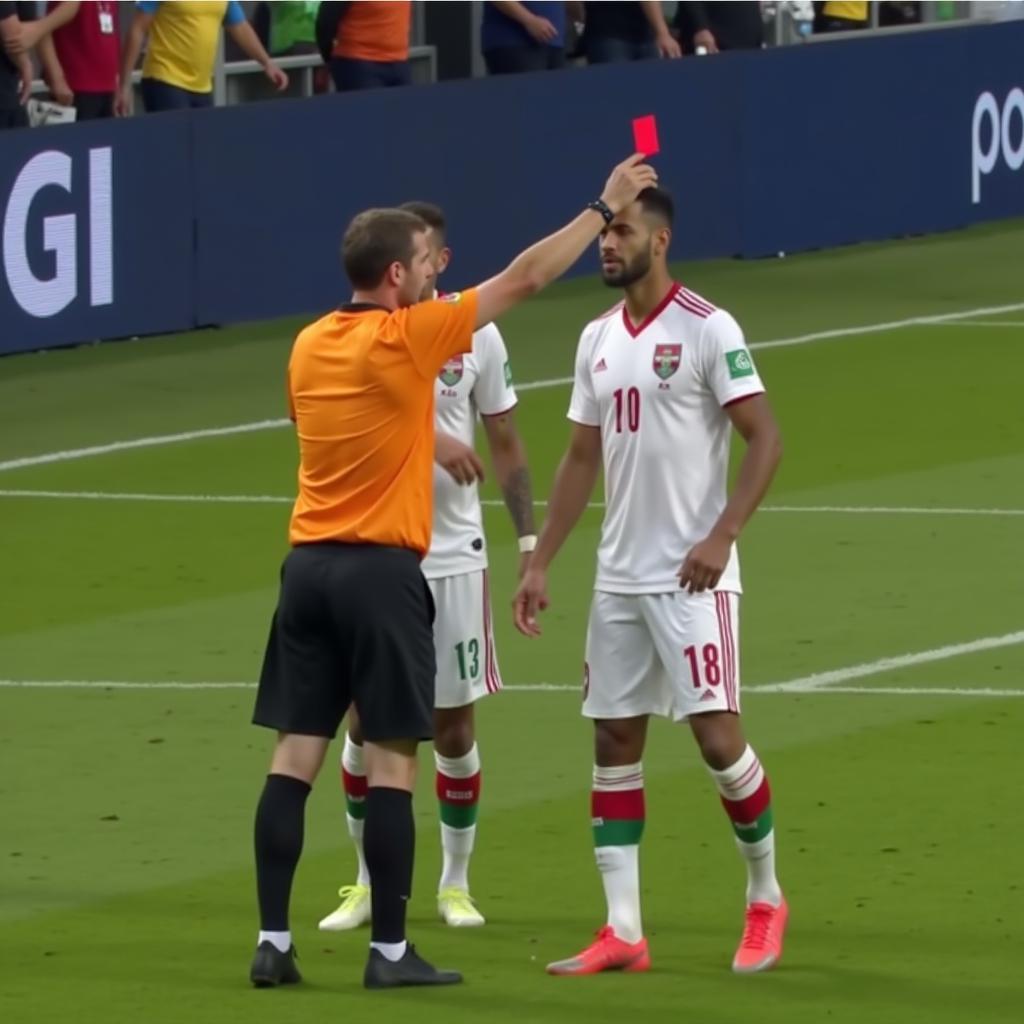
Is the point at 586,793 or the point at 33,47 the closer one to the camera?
the point at 586,793

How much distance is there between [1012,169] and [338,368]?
74.5ft

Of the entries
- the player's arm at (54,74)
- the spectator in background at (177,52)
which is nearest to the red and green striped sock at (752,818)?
the player's arm at (54,74)

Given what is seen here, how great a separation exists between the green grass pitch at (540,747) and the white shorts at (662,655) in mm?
703

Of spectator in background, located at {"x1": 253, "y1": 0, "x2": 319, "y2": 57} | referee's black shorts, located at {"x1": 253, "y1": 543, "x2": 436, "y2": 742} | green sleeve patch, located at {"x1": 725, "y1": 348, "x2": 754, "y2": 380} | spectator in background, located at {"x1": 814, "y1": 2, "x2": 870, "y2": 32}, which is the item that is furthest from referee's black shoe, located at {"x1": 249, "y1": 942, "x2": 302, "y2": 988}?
spectator in background, located at {"x1": 814, "y1": 2, "x2": 870, "y2": 32}

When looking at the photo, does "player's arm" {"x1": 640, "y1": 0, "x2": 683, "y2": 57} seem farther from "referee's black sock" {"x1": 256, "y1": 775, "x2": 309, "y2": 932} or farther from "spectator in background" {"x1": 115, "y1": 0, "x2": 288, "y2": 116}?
"referee's black sock" {"x1": 256, "y1": 775, "x2": 309, "y2": 932}

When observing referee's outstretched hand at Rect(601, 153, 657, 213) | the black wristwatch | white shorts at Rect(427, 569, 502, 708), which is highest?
referee's outstretched hand at Rect(601, 153, 657, 213)

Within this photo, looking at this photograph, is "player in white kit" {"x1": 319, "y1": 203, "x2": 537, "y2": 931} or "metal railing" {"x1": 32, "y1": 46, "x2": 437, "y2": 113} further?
"metal railing" {"x1": 32, "y1": 46, "x2": 437, "y2": 113}

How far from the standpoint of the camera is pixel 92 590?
596 inches

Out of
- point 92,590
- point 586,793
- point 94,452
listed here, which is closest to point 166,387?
point 94,452

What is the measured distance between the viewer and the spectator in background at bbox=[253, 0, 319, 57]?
26.9m

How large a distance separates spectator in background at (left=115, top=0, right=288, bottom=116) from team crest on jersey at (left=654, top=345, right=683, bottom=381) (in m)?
14.4

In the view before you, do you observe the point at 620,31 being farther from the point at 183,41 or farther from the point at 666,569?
the point at 666,569

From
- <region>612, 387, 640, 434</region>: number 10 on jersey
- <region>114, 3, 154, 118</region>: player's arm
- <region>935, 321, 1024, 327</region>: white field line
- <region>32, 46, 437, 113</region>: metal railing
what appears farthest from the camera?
<region>32, 46, 437, 113</region>: metal railing

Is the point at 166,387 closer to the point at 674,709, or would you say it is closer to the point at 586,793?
the point at 586,793
